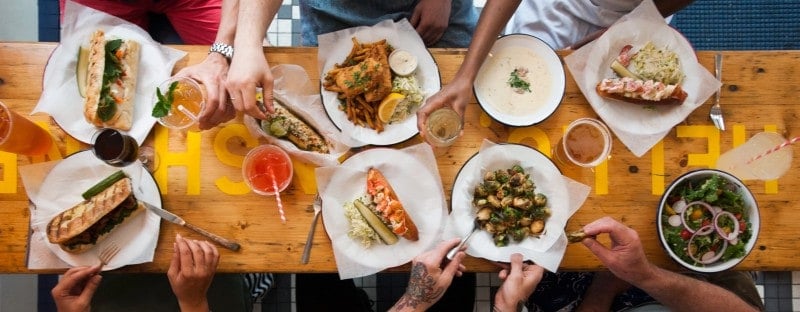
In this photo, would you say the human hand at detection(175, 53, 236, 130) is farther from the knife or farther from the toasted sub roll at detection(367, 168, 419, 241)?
the toasted sub roll at detection(367, 168, 419, 241)

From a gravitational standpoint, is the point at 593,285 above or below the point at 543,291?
above

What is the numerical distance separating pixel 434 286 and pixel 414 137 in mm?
616

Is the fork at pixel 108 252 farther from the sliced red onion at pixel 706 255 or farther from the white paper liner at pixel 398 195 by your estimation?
the sliced red onion at pixel 706 255

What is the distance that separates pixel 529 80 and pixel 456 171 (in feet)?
1.63

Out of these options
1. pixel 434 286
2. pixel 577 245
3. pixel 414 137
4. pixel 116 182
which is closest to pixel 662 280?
pixel 577 245

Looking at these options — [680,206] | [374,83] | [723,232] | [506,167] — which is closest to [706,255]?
[723,232]

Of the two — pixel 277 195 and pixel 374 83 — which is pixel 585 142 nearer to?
pixel 374 83

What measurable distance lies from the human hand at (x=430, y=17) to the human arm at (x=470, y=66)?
0.48 meters

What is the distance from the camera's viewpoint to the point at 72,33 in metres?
2.31

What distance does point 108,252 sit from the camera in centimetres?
223

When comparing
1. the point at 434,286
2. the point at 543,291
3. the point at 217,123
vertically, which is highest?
the point at 217,123

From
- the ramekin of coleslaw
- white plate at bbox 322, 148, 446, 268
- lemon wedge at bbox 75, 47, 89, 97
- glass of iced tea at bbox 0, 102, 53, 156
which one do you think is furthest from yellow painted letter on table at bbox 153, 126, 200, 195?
the ramekin of coleslaw

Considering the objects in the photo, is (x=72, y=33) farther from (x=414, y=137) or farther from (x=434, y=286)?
(x=434, y=286)

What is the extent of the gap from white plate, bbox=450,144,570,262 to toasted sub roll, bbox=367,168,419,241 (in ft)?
0.61
